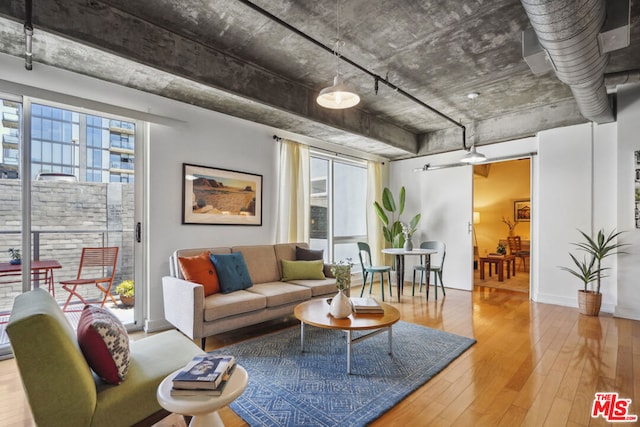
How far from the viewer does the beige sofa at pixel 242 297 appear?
116 inches

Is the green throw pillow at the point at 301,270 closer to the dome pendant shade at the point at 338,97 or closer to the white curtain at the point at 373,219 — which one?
the dome pendant shade at the point at 338,97

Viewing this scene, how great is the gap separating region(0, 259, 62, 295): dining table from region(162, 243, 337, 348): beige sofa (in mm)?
1057

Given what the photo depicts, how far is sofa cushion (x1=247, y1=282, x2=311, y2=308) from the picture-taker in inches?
135

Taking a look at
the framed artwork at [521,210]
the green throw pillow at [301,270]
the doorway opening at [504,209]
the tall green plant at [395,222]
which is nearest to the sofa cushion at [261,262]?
the green throw pillow at [301,270]

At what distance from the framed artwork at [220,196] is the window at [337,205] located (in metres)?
1.41

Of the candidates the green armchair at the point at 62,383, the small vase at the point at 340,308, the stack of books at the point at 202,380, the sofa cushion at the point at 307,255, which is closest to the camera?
the green armchair at the point at 62,383

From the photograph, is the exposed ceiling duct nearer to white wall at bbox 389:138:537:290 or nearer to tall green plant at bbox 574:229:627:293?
tall green plant at bbox 574:229:627:293

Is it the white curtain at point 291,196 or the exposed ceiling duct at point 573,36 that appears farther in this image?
the white curtain at point 291,196

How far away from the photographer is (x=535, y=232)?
510 centimetres

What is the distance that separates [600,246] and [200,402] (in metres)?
5.03

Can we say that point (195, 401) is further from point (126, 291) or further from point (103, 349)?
point (126, 291)

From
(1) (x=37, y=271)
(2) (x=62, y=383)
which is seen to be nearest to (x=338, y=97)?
(2) (x=62, y=383)

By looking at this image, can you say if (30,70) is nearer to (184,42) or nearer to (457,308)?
(184,42)

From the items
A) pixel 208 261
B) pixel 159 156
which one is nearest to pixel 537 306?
pixel 208 261
